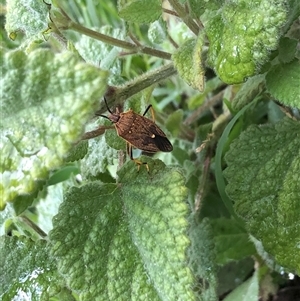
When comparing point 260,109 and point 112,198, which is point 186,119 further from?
point 112,198

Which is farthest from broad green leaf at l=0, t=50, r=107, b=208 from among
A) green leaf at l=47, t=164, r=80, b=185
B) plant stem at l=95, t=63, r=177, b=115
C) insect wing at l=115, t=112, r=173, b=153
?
green leaf at l=47, t=164, r=80, b=185

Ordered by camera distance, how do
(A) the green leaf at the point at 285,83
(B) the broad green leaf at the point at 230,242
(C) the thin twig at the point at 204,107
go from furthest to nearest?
(C) the thin twig at the point at 204,107 → (B) the broad green leaf at the point at 230,242 → (A) the green leaf at the point at 285,83

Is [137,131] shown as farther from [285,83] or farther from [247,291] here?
[247,291]

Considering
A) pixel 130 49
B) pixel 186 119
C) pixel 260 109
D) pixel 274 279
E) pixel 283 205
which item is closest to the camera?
pixel 283 205

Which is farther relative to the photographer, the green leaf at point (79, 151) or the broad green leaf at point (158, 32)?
the broad green leaf at point (158, 32)

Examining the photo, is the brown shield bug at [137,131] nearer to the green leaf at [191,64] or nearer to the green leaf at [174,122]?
the green leaf at [191,64]

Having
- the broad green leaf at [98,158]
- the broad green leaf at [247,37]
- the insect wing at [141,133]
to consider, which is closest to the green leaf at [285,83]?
the broad green leaf at [247,37]

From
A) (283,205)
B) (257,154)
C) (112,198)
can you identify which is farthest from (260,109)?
(112,198)

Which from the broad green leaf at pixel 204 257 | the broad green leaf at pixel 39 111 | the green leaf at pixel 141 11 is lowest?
the broad green leaf at pixel 204 257
